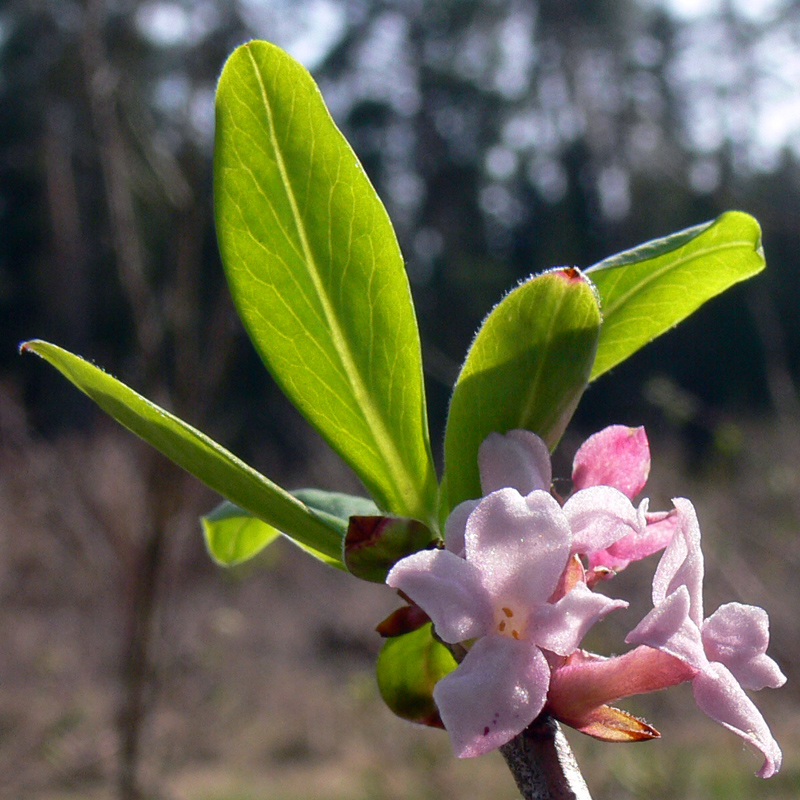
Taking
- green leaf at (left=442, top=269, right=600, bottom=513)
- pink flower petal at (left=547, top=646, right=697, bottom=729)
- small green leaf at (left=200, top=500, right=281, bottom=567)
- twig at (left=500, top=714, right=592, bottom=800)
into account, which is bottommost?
small green leaf at (left=200, top=500, right=281, bottom=567)

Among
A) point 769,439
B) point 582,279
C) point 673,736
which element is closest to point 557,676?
point 582,279

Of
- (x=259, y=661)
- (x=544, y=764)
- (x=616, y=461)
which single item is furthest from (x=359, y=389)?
(x=259, y=661)

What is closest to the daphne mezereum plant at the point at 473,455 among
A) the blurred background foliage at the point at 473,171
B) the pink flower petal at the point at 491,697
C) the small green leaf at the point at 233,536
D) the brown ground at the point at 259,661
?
the pink flower petal at the point at 491,697

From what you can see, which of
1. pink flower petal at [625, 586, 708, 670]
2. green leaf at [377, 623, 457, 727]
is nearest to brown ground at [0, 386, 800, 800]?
green leaf at [377, 623, 457, 727]

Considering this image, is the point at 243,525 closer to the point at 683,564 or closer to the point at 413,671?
the point at 413,671

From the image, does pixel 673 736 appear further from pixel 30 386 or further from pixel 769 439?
pixel 30 386

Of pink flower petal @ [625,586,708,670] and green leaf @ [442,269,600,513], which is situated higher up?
green leaf @ [442,269,600,513]

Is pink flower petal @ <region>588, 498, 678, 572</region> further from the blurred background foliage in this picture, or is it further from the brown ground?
the blurred background foliage
